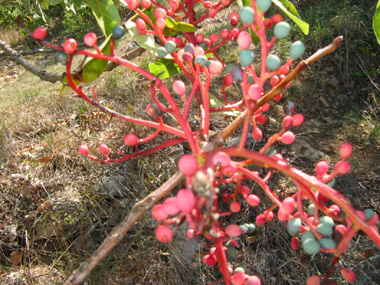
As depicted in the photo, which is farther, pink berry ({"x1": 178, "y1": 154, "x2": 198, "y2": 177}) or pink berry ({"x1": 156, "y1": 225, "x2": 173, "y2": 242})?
pink berry ({"x1": 156, "y1": 225, "x2": 173, "y2": 242})

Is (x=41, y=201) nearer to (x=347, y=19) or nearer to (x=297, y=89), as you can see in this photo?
(x=297, y=89)

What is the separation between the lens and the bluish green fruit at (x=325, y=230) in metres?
0.77

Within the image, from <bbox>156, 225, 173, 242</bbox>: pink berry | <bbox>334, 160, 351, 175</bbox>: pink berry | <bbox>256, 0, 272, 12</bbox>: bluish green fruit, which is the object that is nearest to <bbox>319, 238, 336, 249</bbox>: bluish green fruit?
<bbox>334, 160, 351, 175</bbox>: pink berry

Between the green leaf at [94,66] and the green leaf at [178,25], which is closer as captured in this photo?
the green leaf at [94,66]

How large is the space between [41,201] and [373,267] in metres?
1.84

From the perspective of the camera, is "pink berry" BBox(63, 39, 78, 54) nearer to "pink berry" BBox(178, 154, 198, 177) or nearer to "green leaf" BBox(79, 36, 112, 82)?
"green leaf" BBox(79, 36, 112, 82)

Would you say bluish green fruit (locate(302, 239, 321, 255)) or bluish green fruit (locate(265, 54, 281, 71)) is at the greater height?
bluish green fruit (locate(265, 54, 281, 71))

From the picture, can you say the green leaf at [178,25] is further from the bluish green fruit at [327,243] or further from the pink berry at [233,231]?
→ the bluish green fruit at [327,243]


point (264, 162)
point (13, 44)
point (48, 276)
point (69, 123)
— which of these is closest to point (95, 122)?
point (69, 123)

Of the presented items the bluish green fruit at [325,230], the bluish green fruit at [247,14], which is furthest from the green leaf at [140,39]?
the bluish green fruit at [325,230]

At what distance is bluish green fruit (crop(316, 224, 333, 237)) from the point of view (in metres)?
0.77

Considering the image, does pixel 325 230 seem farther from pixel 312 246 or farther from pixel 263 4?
pixel 263 4

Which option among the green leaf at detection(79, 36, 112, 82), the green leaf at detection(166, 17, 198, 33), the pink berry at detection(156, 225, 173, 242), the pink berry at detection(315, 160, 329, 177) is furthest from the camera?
the green leaf at detection(166, 17, 198, 33)

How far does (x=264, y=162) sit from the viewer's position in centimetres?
83
